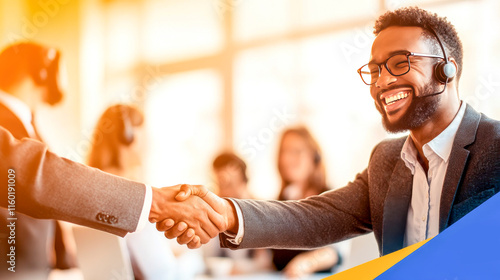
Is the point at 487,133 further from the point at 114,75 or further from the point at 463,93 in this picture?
the point at 114,75

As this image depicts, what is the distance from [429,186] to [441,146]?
0.13 metres

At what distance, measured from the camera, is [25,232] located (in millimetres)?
1563

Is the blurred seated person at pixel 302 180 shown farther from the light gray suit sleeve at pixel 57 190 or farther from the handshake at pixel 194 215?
the light gray suit sleeve at pixel 57 190

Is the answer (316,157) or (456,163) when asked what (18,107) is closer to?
(316,157)

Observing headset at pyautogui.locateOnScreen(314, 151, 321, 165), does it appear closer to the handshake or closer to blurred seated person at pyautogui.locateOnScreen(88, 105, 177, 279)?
the handshake

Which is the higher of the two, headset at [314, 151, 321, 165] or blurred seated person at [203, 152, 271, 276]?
headset at [314, 151, 321, 165]

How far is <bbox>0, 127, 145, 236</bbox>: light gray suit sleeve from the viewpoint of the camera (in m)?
1.47

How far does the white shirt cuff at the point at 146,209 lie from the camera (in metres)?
1.55

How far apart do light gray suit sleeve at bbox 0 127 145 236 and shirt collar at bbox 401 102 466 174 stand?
0.89 meters

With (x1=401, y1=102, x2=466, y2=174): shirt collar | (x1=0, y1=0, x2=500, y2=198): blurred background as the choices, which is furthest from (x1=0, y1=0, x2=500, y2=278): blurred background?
(x1=401, y1=102, x2=466, y2=174): shirt collar

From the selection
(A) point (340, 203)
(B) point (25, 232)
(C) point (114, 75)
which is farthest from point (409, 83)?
(B) point (25, 232)

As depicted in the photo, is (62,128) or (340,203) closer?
(62,128)

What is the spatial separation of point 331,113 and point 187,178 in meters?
0.54

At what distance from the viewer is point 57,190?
147 cm
